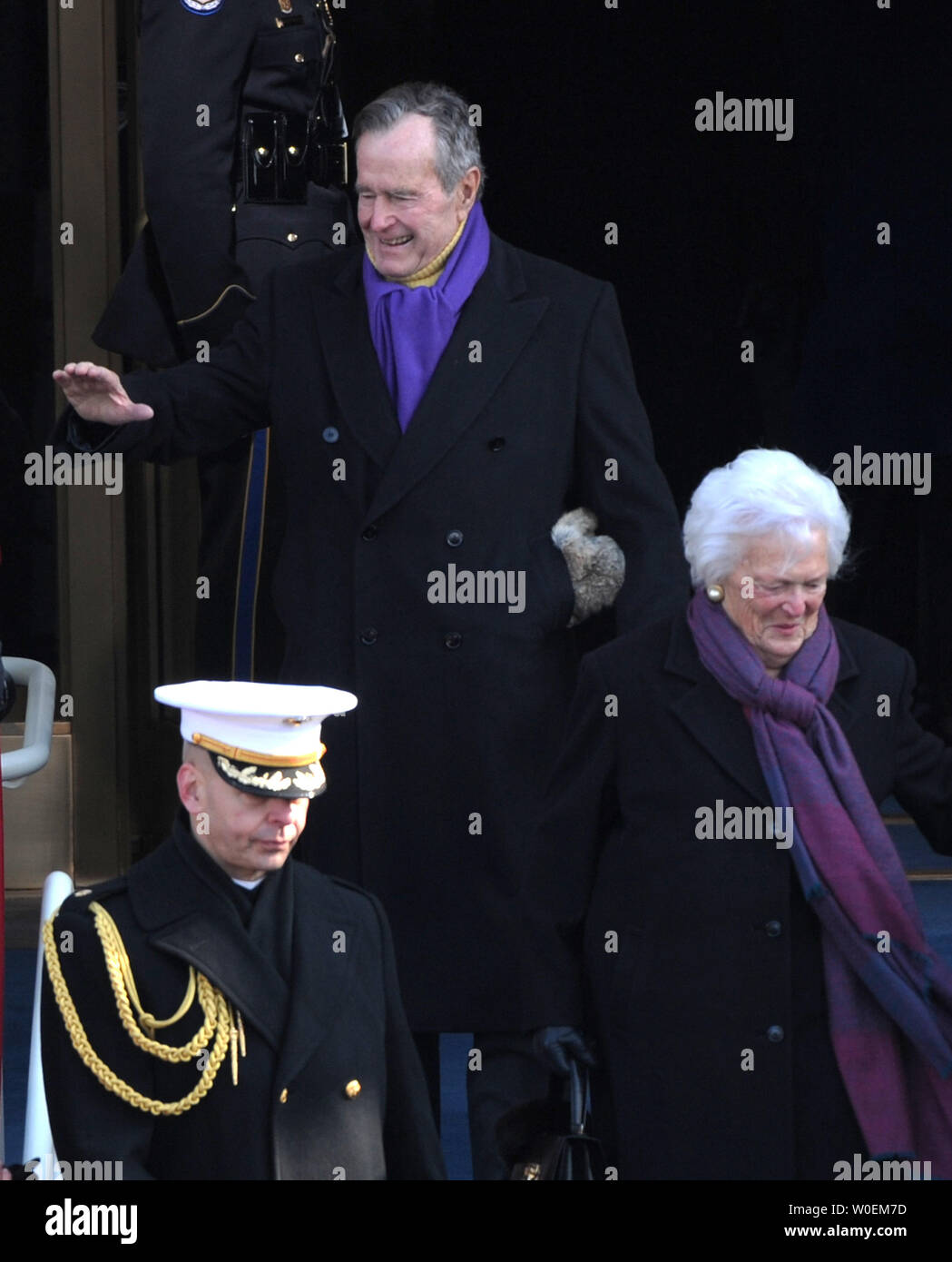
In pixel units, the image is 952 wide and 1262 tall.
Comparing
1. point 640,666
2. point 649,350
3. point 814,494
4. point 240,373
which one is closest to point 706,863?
point 640,666

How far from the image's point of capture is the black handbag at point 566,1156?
12.0 ft

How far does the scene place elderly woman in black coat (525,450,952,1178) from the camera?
3.78 m

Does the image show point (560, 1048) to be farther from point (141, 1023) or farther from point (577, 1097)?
point (141, 1023)

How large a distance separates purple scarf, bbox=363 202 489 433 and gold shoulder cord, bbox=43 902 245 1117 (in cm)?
138

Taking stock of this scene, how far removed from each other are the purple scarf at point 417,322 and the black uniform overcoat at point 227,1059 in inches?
50.0

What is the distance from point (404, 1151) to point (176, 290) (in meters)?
2.29

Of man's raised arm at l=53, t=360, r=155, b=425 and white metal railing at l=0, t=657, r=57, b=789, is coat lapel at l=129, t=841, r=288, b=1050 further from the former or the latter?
man's raised arm at l=53, t=360, r=155, b=425

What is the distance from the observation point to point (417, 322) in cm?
442
